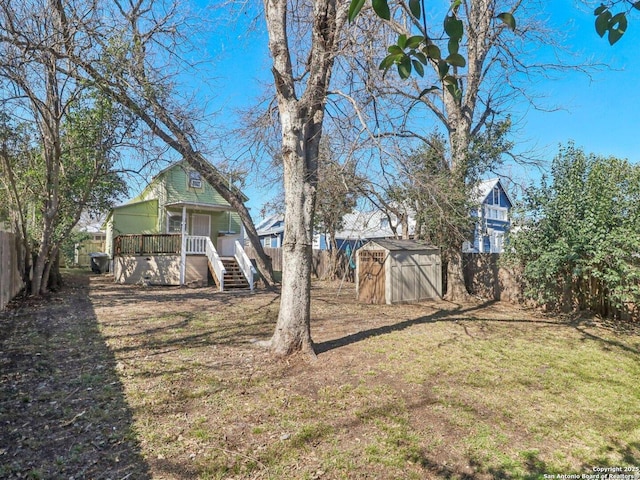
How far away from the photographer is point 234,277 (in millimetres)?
14062

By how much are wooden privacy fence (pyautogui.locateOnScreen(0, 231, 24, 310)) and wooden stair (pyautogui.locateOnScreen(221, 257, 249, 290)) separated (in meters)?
5.94

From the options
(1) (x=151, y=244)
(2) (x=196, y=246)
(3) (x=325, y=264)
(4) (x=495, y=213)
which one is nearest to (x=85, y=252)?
(1) (x=151, y=244)

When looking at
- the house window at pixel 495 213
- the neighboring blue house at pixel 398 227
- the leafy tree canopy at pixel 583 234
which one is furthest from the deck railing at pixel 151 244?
the house window at pixel 495 213

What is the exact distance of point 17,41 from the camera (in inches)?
247

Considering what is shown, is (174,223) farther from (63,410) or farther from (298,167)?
(63,410)

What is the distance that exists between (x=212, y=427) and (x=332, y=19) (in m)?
5.25

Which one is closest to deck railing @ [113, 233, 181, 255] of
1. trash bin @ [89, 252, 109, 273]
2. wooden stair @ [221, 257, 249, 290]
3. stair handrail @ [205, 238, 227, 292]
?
stair handrail @ [205, 238, 227, 292]

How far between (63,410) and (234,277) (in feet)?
34.5

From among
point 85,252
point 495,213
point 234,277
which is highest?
point 495,213

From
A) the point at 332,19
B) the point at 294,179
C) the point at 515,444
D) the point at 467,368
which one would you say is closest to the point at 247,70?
the point at 332,19

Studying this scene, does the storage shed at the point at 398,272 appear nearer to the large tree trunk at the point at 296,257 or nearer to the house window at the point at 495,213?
the large tree trunk at the point at 296,257

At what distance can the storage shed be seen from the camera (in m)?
10.3

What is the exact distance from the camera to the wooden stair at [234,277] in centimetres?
1359

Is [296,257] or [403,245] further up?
[403,245]
